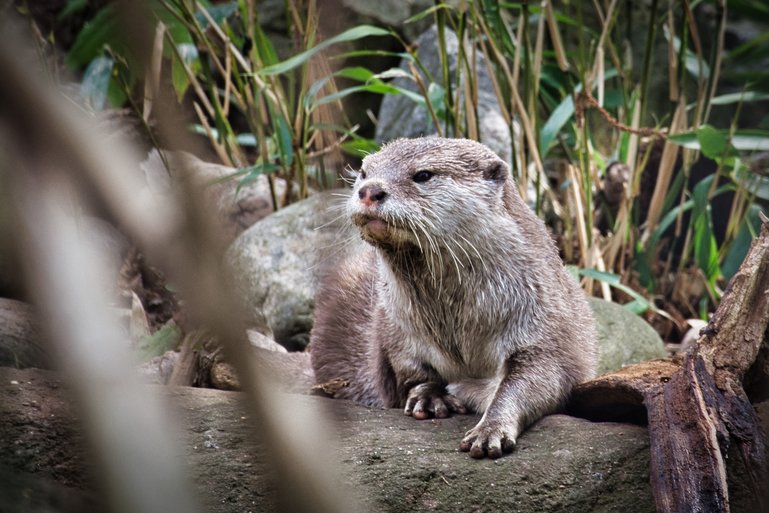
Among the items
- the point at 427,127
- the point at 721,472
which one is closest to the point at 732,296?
the point at 721,472

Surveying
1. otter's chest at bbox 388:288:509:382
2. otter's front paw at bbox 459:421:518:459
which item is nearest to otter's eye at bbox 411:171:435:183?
otter's chest at bbox 388:288:509:382

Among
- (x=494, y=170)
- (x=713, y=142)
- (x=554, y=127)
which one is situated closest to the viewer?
(x=494, y=170)

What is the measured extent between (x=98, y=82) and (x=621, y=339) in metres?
3.53

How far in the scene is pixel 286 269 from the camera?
437 centimetres

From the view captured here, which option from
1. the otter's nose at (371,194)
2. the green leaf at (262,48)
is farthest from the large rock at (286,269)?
the otter's nose at (371,194)

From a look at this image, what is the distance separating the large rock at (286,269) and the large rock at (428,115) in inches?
38.3

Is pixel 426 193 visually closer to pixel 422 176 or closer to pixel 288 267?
pixel 422 176

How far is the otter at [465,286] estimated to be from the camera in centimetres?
287

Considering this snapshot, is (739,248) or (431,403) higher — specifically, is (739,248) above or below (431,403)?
below

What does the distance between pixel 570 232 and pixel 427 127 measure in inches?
40.6

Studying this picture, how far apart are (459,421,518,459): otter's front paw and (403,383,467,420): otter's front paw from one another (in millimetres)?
301

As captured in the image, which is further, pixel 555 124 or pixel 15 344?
pixel 555 124

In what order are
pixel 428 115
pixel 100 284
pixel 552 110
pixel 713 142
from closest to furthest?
pixel 100 284 → pixel 713 142 → pixel 428 115 → pixel 552 110

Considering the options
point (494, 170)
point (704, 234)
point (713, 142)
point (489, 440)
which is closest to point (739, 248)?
point (704, 234)
